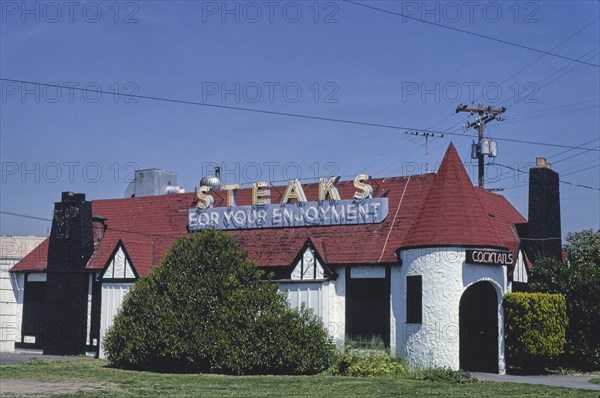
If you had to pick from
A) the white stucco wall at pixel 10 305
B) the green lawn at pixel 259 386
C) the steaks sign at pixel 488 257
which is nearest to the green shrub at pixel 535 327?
the steaks sign at pixel 488 257

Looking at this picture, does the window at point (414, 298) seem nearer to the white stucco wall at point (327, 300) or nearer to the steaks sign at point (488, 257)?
the steaks sign at point (488, 257)

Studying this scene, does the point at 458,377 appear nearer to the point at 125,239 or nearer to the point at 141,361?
the point at 141,361

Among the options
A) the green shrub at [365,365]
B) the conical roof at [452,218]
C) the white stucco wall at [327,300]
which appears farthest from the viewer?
the white stucco wall at [327,300]

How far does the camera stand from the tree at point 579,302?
28.9 metres

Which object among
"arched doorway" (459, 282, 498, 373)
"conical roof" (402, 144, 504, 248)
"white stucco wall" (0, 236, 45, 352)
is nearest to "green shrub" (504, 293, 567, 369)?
"arched doorway" (459, 282, 498, 373)

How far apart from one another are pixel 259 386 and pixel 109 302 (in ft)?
46.2

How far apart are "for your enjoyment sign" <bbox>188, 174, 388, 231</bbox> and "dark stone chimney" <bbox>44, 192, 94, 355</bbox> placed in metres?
5.21

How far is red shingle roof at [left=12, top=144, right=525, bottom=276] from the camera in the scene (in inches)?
1148

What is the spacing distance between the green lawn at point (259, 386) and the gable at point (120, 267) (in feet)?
21.7

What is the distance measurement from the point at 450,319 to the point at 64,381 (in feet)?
43.7

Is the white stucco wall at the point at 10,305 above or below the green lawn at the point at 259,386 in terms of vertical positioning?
above

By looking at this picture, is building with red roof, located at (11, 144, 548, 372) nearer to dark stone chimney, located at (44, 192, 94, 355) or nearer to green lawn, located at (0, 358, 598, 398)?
dark stone chimney, located at (44, 192, 94, 355)

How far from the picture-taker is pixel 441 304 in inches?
1117

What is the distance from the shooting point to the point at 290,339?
2756cm
